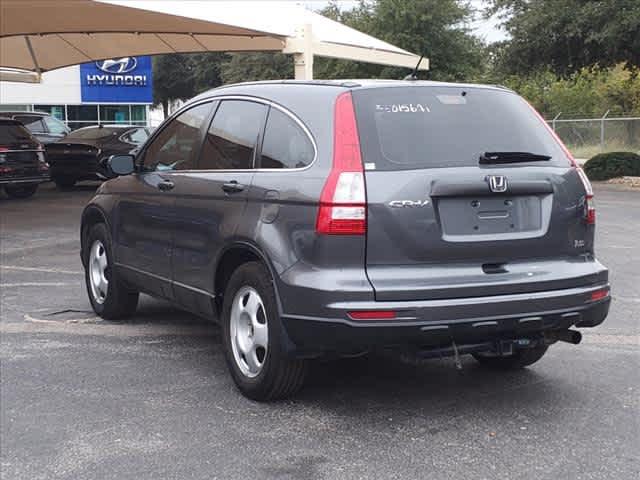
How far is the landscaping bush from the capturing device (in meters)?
21.4

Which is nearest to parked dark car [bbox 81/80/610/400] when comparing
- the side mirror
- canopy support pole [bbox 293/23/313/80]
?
the side mirror

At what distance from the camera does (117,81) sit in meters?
45.7

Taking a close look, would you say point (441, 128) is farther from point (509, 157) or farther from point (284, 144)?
point (284, 144)

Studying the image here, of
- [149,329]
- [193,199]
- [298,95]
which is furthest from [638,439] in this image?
[149,329]

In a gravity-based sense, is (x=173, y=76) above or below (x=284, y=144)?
above

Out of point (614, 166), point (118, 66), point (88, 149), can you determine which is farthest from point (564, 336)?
point (118, 66)

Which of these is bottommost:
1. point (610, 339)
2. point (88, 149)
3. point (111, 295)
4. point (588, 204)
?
point (610, 339)

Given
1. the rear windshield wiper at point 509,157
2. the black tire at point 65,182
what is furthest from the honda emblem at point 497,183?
the black tire at point 65,182

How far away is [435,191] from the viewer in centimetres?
425

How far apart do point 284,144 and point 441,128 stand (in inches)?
34.4

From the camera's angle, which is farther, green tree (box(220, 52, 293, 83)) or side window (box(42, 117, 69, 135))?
green tree (box(220, 52, 293, 83))

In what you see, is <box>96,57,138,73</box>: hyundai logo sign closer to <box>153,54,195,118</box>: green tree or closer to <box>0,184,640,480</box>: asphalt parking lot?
<box>153,54,195,118</box>: green tree

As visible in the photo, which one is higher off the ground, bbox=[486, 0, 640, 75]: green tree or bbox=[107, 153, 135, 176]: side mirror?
bbox=[486, 0, 640, 75]: green tree

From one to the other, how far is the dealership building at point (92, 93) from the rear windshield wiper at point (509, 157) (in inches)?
1587
